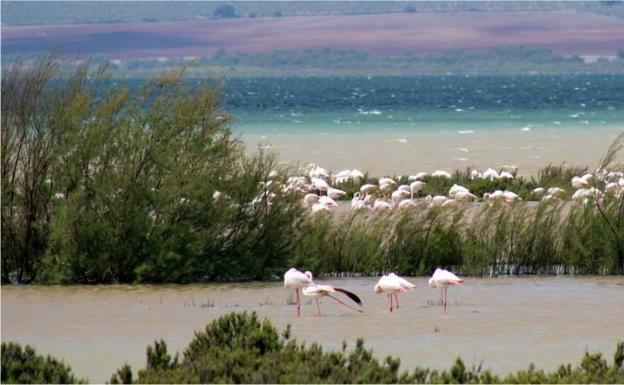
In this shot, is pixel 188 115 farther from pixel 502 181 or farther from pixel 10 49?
pixel 10 49

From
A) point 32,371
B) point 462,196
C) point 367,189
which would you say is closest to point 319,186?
point 367,189

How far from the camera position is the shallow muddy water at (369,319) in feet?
40.8

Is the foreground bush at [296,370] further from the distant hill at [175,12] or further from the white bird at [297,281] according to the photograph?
the distant hill at [175,12]

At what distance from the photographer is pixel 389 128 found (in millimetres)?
57875

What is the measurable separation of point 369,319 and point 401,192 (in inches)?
377

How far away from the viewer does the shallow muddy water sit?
12.4 m

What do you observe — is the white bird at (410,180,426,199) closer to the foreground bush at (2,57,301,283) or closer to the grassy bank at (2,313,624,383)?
the foreground bush at (2,57,301,283)

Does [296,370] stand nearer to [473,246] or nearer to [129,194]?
[129,194]

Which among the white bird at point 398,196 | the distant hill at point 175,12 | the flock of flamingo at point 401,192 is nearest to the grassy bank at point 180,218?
the flock of flamingo at point 401,192

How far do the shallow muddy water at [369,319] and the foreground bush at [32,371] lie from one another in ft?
3.48

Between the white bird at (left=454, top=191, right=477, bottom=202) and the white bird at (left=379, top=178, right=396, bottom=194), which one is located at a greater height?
the white bird at (left=379, top=178, right=396, bottom=194)

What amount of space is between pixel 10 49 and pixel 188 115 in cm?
→ 9394

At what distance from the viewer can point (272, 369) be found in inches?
394

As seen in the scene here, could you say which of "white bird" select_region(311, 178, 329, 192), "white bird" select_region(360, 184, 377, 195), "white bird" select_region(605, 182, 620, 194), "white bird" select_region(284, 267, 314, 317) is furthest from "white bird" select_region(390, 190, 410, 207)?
"white bird" select_region(284, 267, 314, 317)
